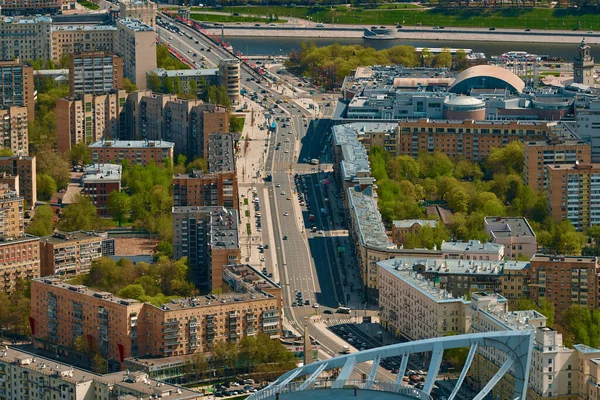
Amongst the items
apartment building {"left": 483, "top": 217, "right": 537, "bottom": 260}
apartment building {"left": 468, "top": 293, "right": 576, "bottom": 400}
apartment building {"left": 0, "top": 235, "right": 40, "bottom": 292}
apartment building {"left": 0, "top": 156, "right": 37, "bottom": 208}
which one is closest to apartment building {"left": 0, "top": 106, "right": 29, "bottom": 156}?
apartment building {"left": 0, "top": 156, "right": 37, "bottom": 208}

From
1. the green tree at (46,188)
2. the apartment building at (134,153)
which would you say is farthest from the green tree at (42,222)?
the apartment building at (134,153)

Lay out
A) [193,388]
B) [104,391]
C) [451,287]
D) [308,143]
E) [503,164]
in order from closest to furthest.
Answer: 1. [104,391]
2. [193,388]
3. [451,287]
4. [503,164]
5. [308,143]

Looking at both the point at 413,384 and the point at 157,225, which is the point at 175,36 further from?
the point at 413,384

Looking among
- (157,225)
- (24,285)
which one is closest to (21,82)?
(157,225)

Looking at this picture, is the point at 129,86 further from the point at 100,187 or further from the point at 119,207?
the point at 119,207

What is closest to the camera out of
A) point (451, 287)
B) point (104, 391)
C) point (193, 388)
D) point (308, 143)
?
point (104, 391)

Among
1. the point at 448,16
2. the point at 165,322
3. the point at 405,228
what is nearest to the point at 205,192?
the point at 405,228
